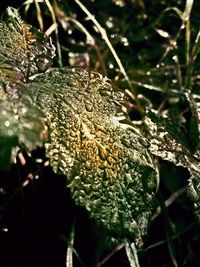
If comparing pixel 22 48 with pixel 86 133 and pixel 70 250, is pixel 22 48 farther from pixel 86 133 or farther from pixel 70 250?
pixel 70 250

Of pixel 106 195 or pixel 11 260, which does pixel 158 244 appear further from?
pixel 106 195

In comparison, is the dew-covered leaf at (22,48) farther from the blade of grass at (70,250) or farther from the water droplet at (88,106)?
the blade of grass at (70,250)

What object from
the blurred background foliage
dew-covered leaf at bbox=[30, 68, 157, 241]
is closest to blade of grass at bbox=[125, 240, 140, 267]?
the blurred background foliage

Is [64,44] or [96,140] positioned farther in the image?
[64,44]

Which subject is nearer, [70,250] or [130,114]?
[70,250]

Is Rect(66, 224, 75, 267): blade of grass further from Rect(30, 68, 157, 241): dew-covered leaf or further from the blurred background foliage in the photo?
Rect(30, 68, 157, 241): dew-covered leaf

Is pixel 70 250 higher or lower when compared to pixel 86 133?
lower

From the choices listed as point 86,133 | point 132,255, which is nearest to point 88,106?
point 86,133

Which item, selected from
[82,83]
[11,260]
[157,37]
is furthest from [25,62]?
[157,37]
